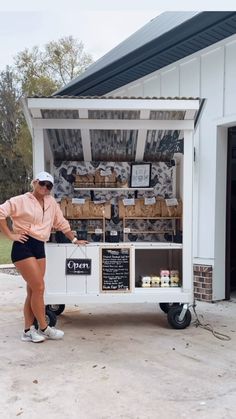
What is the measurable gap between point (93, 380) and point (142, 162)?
3016 millimetres

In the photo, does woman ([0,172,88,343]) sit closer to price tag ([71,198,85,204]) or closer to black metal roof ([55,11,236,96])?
price tag ([71,198,85,204])

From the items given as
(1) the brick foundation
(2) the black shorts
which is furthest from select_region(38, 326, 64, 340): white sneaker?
(1) the brick foundation

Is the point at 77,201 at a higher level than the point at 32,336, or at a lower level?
higher

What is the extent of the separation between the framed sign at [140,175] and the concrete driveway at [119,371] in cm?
163

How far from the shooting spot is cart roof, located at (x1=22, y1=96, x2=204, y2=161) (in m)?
4.62

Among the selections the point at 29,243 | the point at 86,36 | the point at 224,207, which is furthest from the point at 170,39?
the point at 86,36

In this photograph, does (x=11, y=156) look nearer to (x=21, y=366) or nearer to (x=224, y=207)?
(x=224, y=207)

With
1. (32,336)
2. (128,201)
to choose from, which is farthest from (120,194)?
(32,336)

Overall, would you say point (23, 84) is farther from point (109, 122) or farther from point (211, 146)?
point (109, 122)

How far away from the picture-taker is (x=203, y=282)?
21.2ft

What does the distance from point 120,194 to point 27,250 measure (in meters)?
1.79

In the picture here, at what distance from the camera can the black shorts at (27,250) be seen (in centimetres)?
436

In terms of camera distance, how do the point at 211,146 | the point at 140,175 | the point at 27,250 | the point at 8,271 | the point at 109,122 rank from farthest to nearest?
the point at 8,271 → the point at 211,146 → the point at 140,175 → the point at 109,122 → the point at 27,250

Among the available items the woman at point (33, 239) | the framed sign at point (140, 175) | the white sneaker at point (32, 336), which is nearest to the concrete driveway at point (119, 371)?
the white sneaker at point (32, 336)
